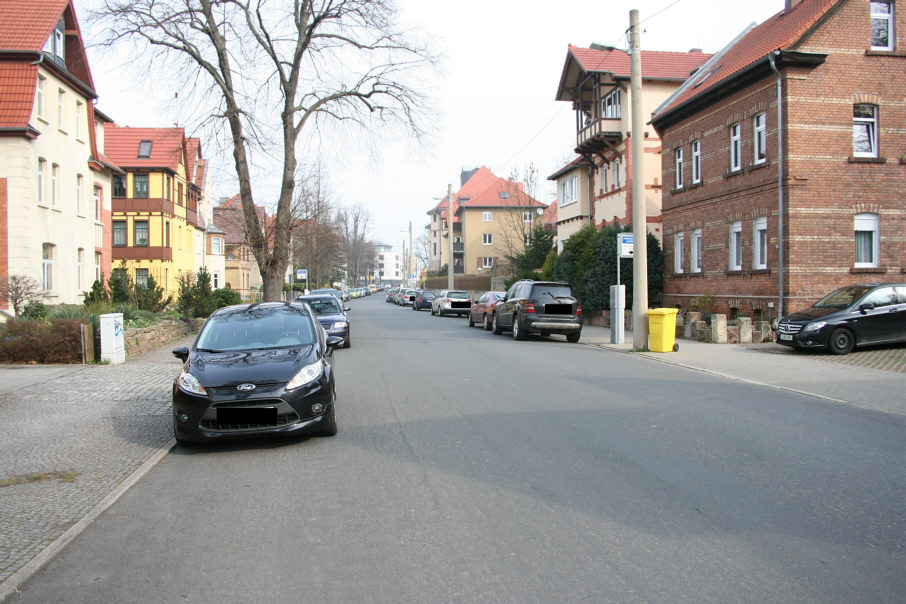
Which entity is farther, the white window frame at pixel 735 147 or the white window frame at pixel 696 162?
the white window frame at pixel 696 162

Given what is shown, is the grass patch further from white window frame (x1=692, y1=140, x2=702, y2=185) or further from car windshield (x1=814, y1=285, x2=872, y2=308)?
white window frame (x1=692, y1=140, x2=702, y2=185)

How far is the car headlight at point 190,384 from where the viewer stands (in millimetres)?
7188

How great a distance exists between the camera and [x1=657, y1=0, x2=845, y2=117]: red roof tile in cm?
2011

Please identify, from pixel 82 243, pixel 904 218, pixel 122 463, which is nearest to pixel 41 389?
pixel 122 463

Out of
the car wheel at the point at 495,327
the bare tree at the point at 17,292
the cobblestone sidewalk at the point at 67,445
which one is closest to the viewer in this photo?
the cobblestone sidewalk at the point at 67,445

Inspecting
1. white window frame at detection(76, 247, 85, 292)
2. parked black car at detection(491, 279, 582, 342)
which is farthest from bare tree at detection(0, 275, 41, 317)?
parked black car at detection(491, 279, 582, 342)

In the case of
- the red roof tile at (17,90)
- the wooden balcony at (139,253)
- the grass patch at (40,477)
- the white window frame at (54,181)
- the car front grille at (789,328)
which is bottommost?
the grass patch at (40,477)

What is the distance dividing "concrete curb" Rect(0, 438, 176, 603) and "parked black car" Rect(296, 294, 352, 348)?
11.2 metres

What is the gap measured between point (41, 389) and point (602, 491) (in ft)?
31.6

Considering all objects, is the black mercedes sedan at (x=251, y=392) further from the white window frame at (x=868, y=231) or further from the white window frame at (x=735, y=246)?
the white window frame at (x=735, y=246)

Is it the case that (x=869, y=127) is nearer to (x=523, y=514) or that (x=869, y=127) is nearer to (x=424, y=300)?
(x=523, y=514)

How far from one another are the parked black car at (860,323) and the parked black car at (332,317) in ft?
35.7

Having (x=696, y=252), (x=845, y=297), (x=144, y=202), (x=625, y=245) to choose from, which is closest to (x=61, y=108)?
(x=144, y=202)

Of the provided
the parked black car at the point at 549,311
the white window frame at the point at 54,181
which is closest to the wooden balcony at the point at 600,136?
the parked black car at the point at 549,311
